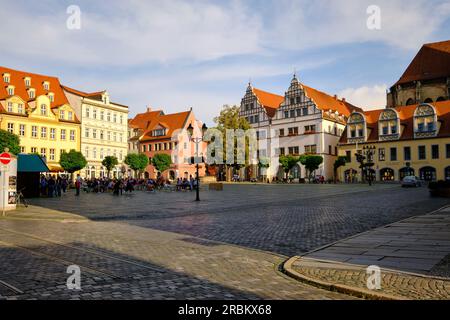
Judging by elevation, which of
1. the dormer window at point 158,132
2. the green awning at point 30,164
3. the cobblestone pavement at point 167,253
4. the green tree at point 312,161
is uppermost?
the dormer window at point 158,132

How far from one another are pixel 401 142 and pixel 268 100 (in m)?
31.1

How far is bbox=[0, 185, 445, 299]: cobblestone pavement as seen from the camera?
6316 millimetres

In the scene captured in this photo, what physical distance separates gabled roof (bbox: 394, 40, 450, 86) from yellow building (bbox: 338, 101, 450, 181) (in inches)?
260

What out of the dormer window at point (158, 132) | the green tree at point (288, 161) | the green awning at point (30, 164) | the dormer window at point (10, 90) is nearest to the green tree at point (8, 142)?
the dormer window at point (10, 90)

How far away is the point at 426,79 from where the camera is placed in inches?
2795

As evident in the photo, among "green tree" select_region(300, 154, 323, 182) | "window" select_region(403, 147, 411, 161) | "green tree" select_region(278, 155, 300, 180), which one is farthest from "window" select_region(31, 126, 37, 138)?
"window" select_region(403, 147, 411, 161)

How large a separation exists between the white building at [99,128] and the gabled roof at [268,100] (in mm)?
27713

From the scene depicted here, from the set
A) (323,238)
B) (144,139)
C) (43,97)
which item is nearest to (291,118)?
(144,139)

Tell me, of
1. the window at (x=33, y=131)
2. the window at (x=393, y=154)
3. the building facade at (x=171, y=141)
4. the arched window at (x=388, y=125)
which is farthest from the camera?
the building facade at (x=171, y=141)

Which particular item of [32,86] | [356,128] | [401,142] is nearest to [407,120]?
[401,142]

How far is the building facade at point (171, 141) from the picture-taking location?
8500 centimetres

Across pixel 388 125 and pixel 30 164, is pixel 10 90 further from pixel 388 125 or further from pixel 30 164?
pixel 388 125

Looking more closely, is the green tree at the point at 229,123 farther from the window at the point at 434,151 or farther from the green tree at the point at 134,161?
the window at the point at 434,151

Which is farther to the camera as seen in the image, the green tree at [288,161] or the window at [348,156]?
the window at [348,156]
